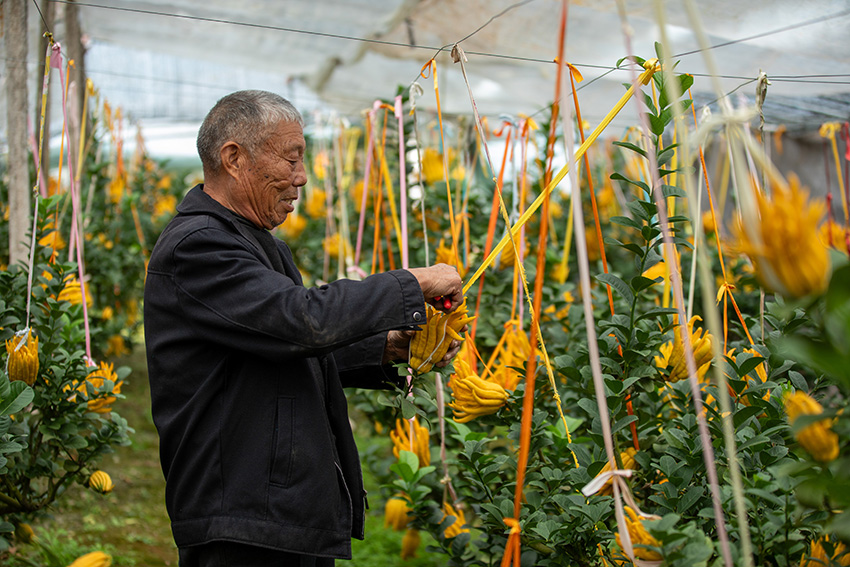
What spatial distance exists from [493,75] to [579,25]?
106cm

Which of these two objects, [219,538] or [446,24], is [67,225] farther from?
[219,538]

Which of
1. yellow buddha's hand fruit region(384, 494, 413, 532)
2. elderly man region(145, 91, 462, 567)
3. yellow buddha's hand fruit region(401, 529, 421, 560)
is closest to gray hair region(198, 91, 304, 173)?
elderly man region(145, 91, 462, 567)

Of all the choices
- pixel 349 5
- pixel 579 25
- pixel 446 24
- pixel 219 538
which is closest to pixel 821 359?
pixel 219 538

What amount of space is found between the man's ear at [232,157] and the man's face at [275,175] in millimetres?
16

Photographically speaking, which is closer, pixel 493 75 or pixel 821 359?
pixel 821 359

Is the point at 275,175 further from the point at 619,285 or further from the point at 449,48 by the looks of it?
the point at 449,48

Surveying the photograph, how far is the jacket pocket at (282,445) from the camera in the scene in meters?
1.10

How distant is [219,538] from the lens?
1.08m

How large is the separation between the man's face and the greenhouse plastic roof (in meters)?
0.31

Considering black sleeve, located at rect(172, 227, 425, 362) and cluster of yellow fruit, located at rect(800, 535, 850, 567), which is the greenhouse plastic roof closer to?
black sleeve, located at rect(172, 227, 425, 362)

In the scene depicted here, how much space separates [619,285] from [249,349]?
0.65 m

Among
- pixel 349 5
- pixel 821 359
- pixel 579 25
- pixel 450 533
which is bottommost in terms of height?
pixel 450 533

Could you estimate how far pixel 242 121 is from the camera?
119 cm

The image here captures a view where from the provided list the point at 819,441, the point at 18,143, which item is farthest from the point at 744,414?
the point at 18,143
